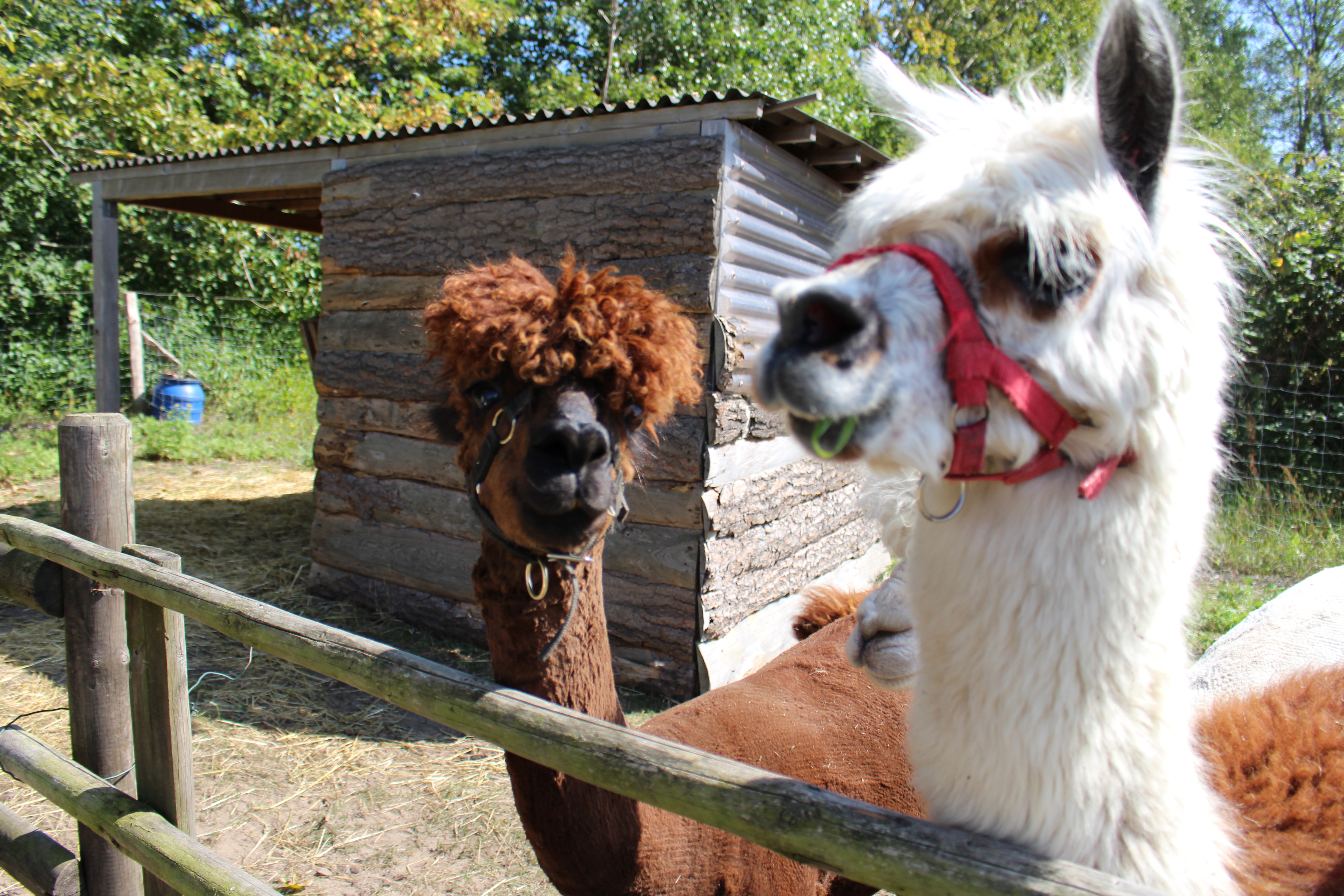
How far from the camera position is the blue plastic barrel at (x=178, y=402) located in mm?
11117

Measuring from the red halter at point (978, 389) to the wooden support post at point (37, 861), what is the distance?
9.30 feet

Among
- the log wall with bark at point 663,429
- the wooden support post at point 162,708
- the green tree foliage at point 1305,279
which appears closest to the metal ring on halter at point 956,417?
the wooden support post at point 162,708

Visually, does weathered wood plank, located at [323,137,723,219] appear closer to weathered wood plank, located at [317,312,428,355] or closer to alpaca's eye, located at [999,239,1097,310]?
weathered wood plank, located at [317,312,428,355]

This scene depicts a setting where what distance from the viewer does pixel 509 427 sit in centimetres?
153

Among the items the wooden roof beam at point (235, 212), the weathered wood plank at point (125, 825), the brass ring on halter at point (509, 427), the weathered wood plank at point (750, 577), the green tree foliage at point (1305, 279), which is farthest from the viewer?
the wooden roof beam at point (235, 212)

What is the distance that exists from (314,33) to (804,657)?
1720 centimetres

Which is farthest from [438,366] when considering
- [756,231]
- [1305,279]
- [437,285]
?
[1305,279]

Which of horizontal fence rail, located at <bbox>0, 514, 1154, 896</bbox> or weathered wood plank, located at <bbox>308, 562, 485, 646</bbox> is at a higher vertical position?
horizontal fence rail, located at <bbox>0, 514, 1154, 896</bbox>

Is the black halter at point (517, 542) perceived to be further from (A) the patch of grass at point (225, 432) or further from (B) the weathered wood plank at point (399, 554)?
(A) the patch of grass at point (225, 432)

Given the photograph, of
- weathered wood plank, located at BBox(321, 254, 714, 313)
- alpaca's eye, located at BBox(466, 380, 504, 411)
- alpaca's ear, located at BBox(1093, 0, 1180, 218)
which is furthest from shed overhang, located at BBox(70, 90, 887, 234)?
alpaca's ear, located at BBox(1093, 0, 1180, 218)

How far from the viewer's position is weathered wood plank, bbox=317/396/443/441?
5141mm

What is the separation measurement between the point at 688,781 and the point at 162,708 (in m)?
1.80

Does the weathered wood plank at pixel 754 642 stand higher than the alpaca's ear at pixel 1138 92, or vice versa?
the alpaca's ear at pixel 1138 92

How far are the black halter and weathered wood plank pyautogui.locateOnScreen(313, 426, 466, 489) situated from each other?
3.38 metres
